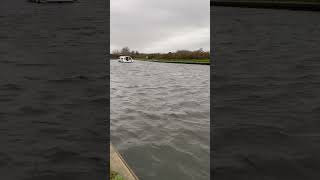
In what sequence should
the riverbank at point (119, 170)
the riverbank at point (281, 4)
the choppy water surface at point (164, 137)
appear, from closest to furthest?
the riverbank at point (119, 170), the choppy water surface at point (164, 137), the riverbank at point (281, 4)

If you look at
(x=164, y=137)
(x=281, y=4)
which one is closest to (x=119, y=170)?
(x=164, y=137)

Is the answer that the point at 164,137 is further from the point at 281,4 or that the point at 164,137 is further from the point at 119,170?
the point at 281,4

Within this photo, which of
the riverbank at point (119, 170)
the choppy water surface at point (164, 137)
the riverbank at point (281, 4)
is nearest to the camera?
the riverbank at point (119, 170)

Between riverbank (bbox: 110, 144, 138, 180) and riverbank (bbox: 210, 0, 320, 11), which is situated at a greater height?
riverbank (bbox: 210, 0, 320, 11)

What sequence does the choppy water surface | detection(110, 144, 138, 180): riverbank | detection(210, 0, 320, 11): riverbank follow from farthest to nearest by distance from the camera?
detection(210, 0, 320, 11): riverbank < the choppy water surface < detection(110, 144, 138, 180): riverbank

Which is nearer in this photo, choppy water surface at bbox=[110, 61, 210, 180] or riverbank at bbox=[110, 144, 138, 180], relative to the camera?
riverbank at bbox=[110, 144, 138, 180]

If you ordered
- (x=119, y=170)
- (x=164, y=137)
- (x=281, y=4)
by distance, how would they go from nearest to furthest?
1. (x=119, y=170)
2. (x=164, y=137)
3. (x=281, y=4)

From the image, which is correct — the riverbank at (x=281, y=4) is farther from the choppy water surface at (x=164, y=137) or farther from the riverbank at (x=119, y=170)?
the riverbank at (x=119, y=170)

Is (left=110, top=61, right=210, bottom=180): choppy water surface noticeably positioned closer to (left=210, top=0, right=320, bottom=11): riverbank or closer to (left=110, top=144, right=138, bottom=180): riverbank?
(left=110, top=144, right=138, bottom=180): riverbank

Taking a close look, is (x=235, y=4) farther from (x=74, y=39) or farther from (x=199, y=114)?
(x=199, y=114)

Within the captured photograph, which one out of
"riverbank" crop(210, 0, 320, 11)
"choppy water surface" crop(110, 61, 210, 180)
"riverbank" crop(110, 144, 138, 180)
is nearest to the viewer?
"riverbank" crop(110, 144, 138, 180)

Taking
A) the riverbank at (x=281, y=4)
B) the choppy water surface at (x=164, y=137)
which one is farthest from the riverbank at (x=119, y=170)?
the riverbank at (x=281, y=4)

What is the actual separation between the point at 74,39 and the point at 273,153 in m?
12.3

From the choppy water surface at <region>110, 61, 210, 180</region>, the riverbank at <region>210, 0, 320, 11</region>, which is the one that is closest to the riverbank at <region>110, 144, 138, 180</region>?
the choppy water surface at <region>110, 61, 210, 180</region>
